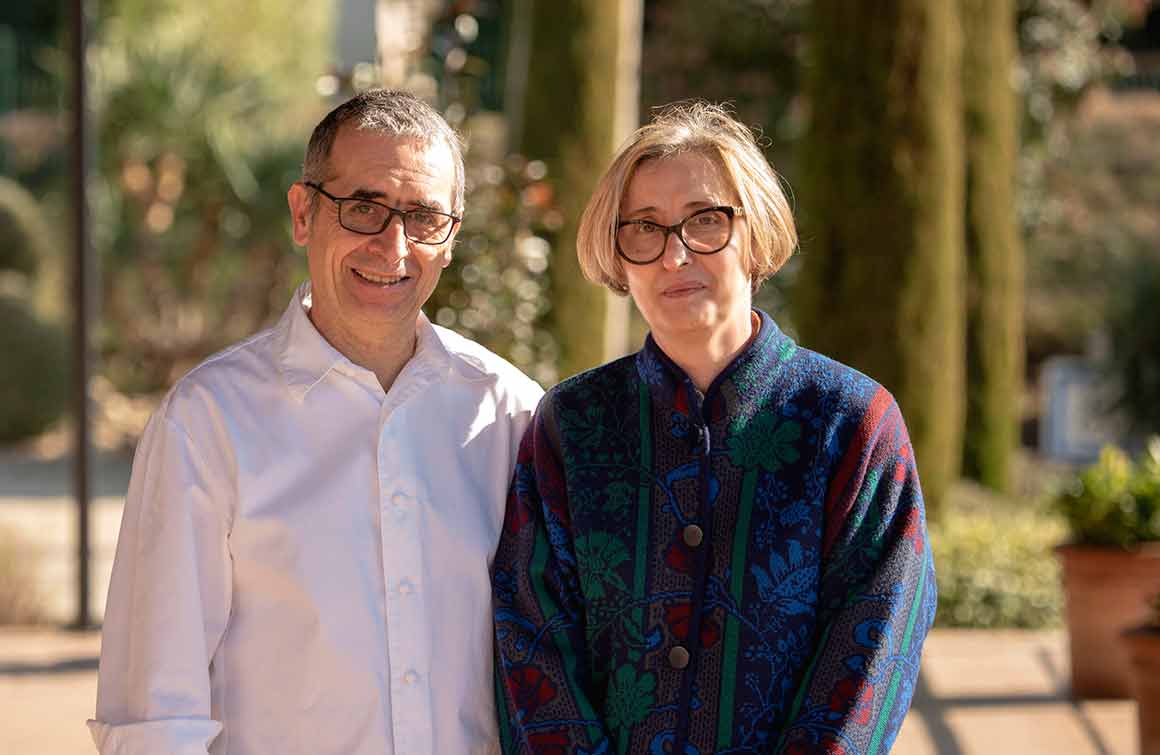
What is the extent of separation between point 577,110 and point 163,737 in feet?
25.1

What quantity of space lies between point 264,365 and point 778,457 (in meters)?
0.71

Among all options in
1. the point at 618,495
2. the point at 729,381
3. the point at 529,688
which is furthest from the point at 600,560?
the point at 729,381

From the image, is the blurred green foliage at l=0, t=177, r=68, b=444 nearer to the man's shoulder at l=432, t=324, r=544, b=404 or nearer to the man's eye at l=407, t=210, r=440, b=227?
the man's shoulder at l=432, t=324, r=544, b=404

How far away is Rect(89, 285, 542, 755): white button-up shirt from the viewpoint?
6.67 ft

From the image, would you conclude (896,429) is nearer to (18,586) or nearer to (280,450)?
(280,450)

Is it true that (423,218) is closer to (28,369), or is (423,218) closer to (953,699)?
(953,699)

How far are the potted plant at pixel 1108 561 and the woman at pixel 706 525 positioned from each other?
12.4 feet

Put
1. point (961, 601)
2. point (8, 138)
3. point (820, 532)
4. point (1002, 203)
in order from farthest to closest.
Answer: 1. point (8, 138)
2. point (1002, 203)
3. point (961, 601)
4. point (820, 532)

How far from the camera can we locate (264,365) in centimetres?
218

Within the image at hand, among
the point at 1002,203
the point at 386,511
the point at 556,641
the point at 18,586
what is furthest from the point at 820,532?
the point at 1002,203

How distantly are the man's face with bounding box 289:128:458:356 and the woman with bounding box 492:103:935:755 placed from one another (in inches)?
9.3

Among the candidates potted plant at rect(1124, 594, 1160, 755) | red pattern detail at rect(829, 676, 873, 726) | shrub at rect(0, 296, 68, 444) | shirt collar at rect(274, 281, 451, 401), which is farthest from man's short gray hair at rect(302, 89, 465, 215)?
shrub at rect(0, 296, 68, 444)

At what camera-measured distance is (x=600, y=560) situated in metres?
2.10

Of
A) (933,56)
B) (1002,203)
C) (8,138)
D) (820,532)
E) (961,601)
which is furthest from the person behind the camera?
(8,138)
